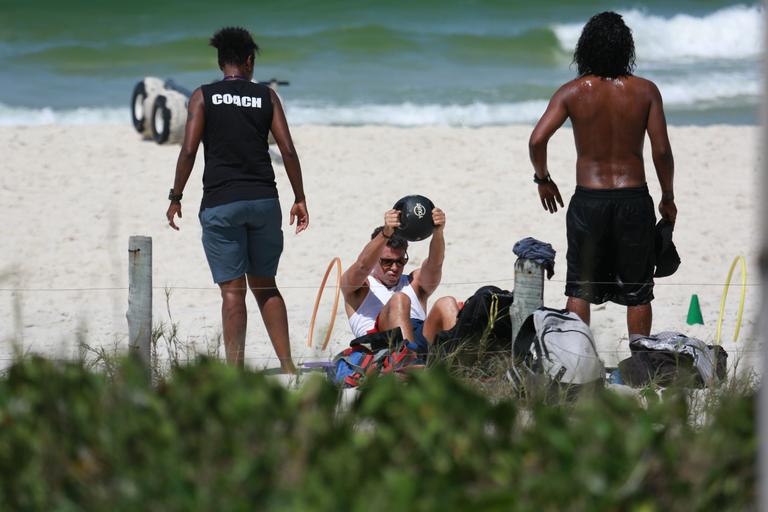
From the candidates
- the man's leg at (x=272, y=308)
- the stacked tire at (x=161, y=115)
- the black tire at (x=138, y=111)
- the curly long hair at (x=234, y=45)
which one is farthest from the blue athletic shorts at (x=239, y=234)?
the black tire at (x=138, y=111)

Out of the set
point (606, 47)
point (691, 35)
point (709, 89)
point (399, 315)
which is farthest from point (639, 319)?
point (691, 35)

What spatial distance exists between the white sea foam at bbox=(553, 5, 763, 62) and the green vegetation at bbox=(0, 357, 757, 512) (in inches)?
1165

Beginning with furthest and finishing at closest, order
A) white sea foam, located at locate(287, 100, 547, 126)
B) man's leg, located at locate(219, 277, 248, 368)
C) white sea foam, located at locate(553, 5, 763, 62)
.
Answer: white sea foam, located at locate(553, 5, 763, 62), white sea foam, located at locate(287, 100, 547, 126), man's leg, located at locate(219, 277, 248, 368)

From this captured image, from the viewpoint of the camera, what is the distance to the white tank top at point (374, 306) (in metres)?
6.14

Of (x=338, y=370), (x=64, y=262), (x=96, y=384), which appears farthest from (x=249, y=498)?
(x=64, y=262)

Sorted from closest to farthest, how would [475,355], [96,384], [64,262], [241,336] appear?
1. [96,384]
2. [475,355]
3. [241,336]
4. [64,262]

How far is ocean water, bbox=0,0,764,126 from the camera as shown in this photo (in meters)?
26.4

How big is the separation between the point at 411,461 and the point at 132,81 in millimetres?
27041

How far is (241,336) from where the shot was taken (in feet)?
18.5

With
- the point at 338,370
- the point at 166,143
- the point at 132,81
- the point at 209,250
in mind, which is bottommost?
the point at 338,370

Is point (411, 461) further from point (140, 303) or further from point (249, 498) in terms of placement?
point (140, 303)

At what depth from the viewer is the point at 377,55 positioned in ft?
99.1

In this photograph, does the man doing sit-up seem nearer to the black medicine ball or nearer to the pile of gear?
the black medicine ball

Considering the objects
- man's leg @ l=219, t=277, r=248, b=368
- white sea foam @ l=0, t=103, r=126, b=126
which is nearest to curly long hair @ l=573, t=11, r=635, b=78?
man's leg @ l=219, t=277, r=248, b=368
